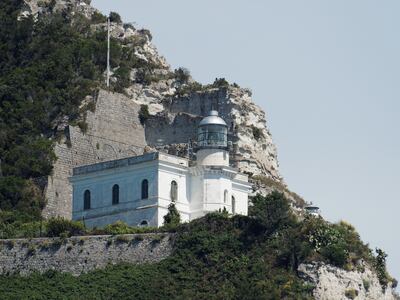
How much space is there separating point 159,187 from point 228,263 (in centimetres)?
625

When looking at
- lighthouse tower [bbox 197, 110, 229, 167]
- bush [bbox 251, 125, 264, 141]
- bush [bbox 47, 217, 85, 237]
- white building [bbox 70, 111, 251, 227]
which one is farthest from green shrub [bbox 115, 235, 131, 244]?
bush [bbox 251, 125, 264, 141]

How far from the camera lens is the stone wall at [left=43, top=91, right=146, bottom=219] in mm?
97375

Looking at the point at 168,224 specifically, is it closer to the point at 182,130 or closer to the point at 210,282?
the point at 210,282

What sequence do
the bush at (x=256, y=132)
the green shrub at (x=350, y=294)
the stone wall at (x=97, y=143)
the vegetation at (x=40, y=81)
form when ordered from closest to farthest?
the green shrub at (x=350, y=294) → the stone wall at (x=97, y=143) → the vegetation at (x=40, y=81) → the bush at (x=256, y=132)

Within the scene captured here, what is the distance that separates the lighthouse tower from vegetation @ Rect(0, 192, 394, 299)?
5.11 metres

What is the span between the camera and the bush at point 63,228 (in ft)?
285

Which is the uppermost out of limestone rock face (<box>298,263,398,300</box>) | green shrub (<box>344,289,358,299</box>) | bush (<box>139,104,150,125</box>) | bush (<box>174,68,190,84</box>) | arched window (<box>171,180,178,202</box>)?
bush (<box>174,68,190,84</box>)

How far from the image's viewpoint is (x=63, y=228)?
285 ft

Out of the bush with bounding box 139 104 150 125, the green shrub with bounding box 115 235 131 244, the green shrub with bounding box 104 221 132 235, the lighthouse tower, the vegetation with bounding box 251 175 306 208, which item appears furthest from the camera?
the bush with bounding box 139 104 150 125

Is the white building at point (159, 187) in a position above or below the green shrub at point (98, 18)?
below

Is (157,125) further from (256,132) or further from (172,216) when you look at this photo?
(172,216)

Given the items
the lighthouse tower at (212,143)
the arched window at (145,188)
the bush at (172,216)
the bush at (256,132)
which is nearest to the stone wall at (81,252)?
the bush at (172,216)

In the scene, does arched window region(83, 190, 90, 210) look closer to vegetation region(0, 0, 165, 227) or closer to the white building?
the white building

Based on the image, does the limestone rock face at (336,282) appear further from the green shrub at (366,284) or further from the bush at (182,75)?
the bush at (182,75)
